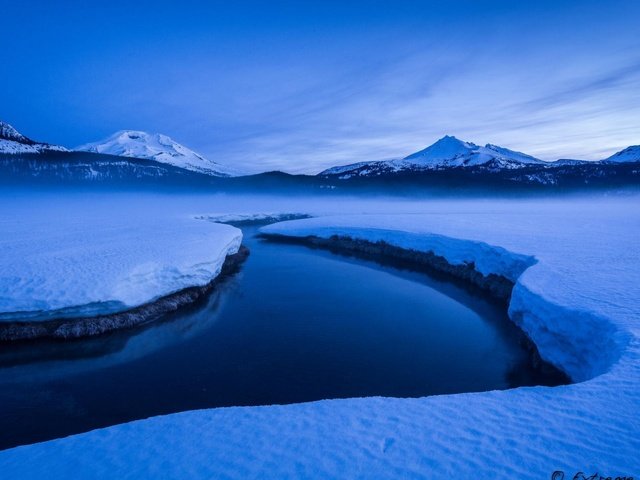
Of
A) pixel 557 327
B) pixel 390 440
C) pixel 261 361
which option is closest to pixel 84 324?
pixel 261 361

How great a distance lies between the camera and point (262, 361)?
7.81 m

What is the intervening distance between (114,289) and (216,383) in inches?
185

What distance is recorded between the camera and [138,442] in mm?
3521

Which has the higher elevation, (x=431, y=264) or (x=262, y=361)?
(x=431, y=264)

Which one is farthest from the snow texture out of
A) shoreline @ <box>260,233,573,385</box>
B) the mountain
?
the mountain

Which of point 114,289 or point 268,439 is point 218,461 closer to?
point 268,439

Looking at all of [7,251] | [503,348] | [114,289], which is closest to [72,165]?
[7,251]

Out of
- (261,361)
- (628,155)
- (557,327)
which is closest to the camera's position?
(557,327)

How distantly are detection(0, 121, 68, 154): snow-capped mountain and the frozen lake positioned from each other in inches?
5230

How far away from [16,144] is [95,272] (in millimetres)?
137110

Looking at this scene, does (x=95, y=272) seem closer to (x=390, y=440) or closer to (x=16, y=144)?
(x=390, y=440)

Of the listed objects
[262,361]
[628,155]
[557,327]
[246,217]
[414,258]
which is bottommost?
[262,361]

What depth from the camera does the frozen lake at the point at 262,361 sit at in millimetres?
6340

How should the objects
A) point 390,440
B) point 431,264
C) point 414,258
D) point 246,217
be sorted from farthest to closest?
1. point 246,217
2. point 414,258
3. point 431,264
4. point 390,440
